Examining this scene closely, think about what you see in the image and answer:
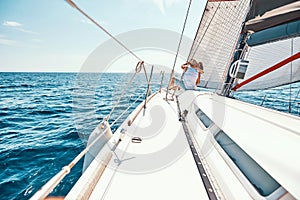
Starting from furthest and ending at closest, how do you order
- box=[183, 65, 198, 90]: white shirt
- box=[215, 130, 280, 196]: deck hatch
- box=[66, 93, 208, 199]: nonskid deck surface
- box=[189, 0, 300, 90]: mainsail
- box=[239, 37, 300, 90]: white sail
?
1. box=[183, 65, 198, 90]: white shirt
2. box=[239, 37, 300, 90]: white sail
3. box=[189, 0, 300, 90]: mainsail
4. box=[66, 93, 208, 199]: nonskid deck surface
5. box=[215, 130, 280, 196]: deck hatch

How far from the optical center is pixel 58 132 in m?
4.40

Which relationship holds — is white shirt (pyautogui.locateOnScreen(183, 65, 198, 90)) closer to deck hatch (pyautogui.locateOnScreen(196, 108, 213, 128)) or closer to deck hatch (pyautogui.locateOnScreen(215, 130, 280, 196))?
deck hatch (pyautogui.locateOnScreen(196, 108, 213, 128))

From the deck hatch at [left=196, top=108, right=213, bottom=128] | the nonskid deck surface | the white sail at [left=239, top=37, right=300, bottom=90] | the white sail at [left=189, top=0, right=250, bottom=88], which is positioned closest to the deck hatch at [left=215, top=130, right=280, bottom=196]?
the nonskid deck surface

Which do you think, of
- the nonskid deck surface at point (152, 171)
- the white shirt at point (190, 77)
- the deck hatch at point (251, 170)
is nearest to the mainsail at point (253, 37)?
the white shirt at point (190, 77)

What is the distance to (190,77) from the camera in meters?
3.92

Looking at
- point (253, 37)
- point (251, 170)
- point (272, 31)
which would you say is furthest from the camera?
point (253, 37)

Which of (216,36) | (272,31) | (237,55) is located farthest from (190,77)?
(272,31)

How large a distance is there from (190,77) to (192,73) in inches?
4.4

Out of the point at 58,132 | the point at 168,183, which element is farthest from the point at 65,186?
the point at 58,132

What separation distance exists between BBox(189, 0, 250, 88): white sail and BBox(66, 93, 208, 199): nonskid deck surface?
2613 millimetres

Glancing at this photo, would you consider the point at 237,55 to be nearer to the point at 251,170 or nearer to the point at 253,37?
the point at 253,37

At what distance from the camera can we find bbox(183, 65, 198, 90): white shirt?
3.80m

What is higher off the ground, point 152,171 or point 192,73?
A: point 192,73

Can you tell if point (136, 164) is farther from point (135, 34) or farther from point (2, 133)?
point (135, 34)
